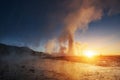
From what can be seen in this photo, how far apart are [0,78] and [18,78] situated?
13.2 ft

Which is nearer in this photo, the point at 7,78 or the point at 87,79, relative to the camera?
the point at 7,78

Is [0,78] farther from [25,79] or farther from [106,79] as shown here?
[106,79]

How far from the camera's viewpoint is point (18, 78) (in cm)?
4009

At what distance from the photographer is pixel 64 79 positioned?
4138 cm

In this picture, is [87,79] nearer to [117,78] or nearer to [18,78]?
[117,78]

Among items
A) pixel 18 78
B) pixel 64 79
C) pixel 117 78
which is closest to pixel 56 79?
pixel 64 79

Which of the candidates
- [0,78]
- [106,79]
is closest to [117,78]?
[106,79]

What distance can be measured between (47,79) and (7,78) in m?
9.24

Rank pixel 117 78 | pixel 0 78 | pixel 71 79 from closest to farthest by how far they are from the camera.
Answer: pixel 0 78 < pixel 71 79 < pixel 117 78

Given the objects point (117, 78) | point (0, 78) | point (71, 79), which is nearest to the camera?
point (0, 78)

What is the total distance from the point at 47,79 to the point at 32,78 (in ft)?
12.2

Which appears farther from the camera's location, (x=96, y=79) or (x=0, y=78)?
(x=96, y=79)

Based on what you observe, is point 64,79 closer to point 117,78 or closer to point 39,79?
point 39,79

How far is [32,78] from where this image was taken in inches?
1619
